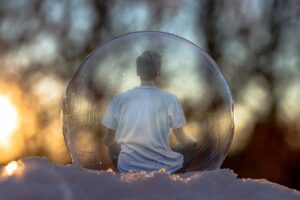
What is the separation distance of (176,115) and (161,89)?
0.59 ft

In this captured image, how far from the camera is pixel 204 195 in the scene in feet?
7.66

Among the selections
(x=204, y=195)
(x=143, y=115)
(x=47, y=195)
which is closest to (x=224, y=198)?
(x=204, y=195)

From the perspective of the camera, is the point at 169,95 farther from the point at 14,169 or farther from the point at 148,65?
the point at 14,169

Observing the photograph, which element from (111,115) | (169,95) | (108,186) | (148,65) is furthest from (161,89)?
(108,186)

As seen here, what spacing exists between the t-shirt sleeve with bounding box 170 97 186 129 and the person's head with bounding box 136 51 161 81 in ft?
0.67

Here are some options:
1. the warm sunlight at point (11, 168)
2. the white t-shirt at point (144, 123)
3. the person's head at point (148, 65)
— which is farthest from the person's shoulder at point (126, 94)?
the warm sunlight at point (11, 168)

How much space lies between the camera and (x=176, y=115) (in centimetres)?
407

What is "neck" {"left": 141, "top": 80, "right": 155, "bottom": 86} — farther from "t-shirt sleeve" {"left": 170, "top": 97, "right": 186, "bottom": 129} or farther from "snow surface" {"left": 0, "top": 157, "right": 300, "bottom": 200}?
"snow surface" {"left": 0, "top": 157, "right": 300, "bottom": 200}

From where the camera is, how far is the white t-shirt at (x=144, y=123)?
13.2 ft

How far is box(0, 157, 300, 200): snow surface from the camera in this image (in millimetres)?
2221

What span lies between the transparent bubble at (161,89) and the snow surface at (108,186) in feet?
5.04

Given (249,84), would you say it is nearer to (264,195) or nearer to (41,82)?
(41,82)

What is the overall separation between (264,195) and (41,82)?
57.2ft

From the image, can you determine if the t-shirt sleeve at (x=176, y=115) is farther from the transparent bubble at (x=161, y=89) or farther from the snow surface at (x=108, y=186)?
the snow surface at (x=108, y=186)
